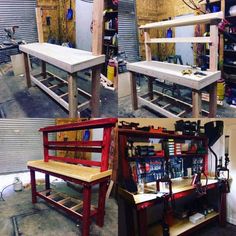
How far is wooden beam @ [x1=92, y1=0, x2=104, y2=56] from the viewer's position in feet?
3.97

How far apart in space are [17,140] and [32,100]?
22 cm

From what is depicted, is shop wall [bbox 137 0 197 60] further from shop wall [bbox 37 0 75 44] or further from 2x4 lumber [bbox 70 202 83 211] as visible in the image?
2x4 lumber [bbox 70 202 83 211]

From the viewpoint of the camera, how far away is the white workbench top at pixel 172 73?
1.25 metres

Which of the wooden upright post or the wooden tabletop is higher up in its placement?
the wooden upright post

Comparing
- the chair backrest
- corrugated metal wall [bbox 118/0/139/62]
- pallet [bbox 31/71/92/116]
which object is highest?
corrugated metal wall [bbox 118/0/139/62]

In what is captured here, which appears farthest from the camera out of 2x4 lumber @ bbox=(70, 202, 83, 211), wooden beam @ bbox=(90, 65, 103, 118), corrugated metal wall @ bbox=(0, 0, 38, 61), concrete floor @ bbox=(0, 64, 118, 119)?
2x4 lumber @ bbox=(70, 202, 83, 211)

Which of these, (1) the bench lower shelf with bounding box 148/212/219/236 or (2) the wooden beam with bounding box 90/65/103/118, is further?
(1) the bench lower shelf with bounding box 148/212/219/236

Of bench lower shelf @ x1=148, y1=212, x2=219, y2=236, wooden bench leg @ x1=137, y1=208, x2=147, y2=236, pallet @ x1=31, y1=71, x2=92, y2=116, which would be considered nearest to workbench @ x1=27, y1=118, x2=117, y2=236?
pallet @ x1=31, y1=71, x2=92, y2=116

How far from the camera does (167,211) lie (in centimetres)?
147

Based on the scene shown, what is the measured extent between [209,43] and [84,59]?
633 mm

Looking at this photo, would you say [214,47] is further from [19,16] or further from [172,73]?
[19,16]

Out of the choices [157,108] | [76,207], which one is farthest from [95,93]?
[76,207]

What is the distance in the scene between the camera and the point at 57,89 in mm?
1331

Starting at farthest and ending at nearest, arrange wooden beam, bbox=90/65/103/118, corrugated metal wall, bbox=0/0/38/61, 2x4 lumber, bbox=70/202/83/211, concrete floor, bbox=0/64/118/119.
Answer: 2x4 lumber, bbox=70/202/83/211 < wooden beam, bbox=90/65/103/118 < concrete floor, bbox=0/64/118/119 < corrugated metal wall, bbox=0/0/38/61
